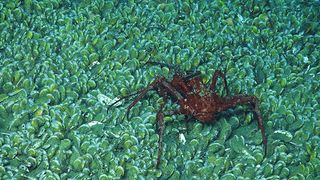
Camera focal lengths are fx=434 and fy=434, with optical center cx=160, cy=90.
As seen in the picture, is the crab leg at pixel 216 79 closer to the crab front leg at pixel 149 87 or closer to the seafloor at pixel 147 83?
the seafloor at pixel 147 83

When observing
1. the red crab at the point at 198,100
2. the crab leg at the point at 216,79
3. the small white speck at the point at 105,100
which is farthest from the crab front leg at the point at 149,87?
the crab leg at the point at 216,79

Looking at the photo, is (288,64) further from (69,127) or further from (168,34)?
(69,127)

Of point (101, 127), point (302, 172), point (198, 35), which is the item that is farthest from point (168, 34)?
point (302, 172)

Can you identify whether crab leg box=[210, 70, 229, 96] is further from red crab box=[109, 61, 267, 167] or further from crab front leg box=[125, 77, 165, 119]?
crab front leg box=[125, 77, 165, 119]

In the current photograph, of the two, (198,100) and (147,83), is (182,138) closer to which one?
(198,100)

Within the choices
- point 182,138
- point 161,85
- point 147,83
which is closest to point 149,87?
point 161,85

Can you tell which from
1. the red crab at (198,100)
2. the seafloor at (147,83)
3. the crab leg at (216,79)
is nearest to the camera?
the seafloor at (147,83)

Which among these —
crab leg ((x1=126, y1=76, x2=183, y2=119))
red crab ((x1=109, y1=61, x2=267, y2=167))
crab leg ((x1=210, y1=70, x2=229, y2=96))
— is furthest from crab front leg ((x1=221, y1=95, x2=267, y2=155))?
crab leg ((x1=126, y1=76, x2=183, y2=119))

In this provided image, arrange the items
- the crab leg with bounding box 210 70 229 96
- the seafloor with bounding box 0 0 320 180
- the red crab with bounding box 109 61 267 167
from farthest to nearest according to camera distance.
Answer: the crab leg with bounding box 210 70 229 96 < the red crab with bounding box 109 61 267 167 < the seafloor with bounding box 0 0 320 180

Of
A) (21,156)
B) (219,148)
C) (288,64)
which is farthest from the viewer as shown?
(288,64)
